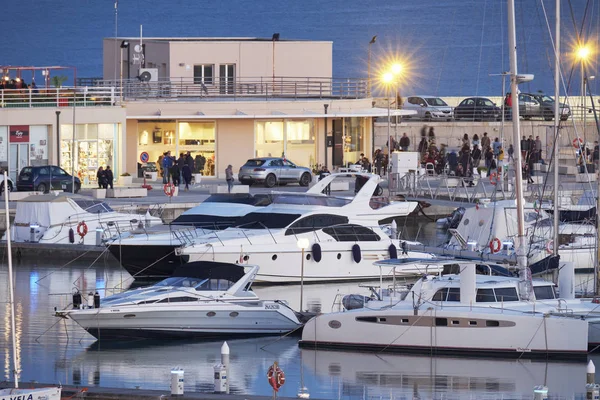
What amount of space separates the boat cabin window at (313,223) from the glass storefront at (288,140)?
2000 centimetres

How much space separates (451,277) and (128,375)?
18.3 ft

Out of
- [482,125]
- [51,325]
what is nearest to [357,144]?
[482,125]

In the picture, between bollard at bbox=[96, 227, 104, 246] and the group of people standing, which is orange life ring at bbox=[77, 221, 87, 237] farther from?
the group of people standing

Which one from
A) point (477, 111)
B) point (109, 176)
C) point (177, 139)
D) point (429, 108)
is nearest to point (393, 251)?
point (109, 176)

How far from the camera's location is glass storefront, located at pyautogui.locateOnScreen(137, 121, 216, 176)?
49.2 m

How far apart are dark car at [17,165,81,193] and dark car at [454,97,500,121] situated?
70.8 feet

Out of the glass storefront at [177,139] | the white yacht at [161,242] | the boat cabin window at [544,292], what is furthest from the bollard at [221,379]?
the glass storefront at [177,139]

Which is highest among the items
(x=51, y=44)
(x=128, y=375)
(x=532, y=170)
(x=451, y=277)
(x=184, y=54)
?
(x=51, y=44)

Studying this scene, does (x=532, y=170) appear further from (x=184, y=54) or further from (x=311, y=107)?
(x=184, y=54)

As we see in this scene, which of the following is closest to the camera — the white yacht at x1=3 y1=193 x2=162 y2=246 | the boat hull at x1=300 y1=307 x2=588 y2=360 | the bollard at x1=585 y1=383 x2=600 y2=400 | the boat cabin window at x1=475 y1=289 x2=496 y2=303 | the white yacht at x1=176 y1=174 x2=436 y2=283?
the bollard at x1=585 y1=383 x2=600 y2=400

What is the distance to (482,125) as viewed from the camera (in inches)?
2234

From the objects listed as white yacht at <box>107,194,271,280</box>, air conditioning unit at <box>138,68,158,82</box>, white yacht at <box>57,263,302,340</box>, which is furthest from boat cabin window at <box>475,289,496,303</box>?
air conditioning unit at <box>138,68,158,82</box>

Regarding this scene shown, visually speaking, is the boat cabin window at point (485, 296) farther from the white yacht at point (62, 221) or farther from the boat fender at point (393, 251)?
the white yacht at point (62, 221)

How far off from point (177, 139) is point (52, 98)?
5.69 m
